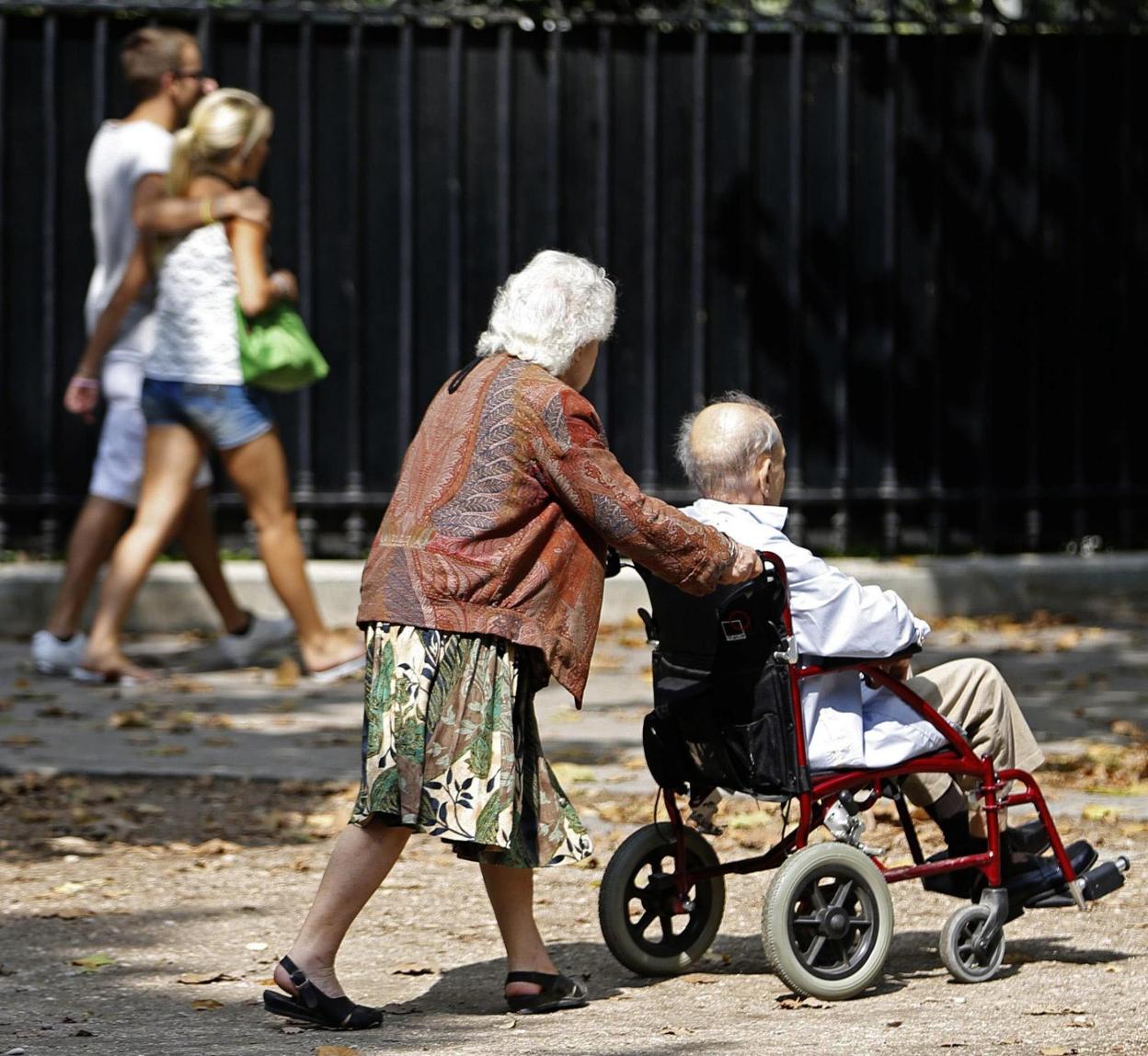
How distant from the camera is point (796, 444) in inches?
393

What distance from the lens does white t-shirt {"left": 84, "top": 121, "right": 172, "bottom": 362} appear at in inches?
325

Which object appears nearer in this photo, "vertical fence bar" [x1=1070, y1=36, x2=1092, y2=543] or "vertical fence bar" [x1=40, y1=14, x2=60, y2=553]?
"vertical fence bar" [x1=40, y1=14, x2=60, y2=553]

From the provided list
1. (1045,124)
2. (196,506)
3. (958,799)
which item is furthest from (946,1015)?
(1045,124)

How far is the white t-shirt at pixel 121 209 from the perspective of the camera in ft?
27.1

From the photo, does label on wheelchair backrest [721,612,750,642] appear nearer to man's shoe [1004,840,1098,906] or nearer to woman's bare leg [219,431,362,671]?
man's shoe [1004,840,1098,906]

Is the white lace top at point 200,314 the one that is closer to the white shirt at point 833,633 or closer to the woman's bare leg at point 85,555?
the woman's bare leg at point 85,555

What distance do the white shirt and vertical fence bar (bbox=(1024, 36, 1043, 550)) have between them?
220 inches

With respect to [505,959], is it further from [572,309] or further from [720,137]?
[720,137]

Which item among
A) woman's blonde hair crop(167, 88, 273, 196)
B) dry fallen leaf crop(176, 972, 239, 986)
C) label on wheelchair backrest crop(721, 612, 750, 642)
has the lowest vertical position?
dry fallen leaf crop(176, 972, 239, 986)

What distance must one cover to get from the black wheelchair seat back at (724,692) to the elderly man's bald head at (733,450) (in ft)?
0.71

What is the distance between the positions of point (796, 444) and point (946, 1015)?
5.71m

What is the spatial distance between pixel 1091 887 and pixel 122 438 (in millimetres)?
4768

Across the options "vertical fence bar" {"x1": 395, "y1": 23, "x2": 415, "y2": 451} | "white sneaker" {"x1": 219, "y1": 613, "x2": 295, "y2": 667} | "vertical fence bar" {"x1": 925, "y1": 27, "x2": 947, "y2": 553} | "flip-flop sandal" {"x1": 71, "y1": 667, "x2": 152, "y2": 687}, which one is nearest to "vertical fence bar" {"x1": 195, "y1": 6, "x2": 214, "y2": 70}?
"vertical fence bar" {"x1": 395, "y1": 23, "x2": 415, "y2": 451}

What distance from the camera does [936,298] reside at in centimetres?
1001
